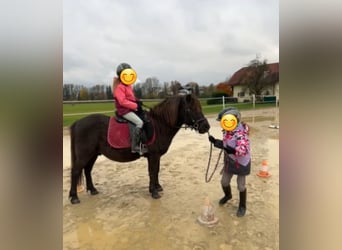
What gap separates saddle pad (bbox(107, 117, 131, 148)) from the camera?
8.56 feet

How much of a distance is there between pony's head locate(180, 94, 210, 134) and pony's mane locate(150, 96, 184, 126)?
9cm

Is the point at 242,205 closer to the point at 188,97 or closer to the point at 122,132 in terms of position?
the point at 188,97

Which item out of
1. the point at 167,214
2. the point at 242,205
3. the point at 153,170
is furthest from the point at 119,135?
the point at 242,205

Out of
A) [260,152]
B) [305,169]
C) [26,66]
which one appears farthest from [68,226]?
[260,152]

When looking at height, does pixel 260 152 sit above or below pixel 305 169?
below

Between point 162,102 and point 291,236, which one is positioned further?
point 162,102

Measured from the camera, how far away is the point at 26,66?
1.86 ft

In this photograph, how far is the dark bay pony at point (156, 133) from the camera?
2.63 meters

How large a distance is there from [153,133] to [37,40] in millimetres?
2127

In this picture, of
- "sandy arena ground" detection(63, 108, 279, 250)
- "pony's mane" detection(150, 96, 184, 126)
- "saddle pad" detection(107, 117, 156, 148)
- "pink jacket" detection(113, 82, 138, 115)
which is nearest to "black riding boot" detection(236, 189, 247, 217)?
"sandy arena ground" detection(63, 108, 279, 250)

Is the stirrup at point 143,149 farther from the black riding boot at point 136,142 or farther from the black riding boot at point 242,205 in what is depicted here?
the black riding boot at point 242,205

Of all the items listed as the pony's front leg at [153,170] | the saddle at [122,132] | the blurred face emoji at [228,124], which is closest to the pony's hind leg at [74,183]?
the saddle at [122,132]

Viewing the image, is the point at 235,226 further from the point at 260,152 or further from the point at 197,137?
the point at 197,137

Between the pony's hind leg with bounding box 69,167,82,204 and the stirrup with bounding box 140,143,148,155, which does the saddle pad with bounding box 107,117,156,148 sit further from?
the pony's hind leg with bounding box 69,167,82,204
